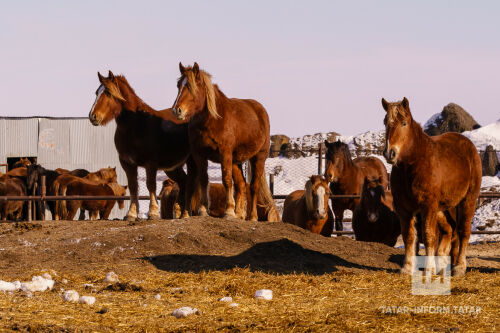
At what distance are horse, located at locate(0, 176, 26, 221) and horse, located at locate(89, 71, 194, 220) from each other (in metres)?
8.66

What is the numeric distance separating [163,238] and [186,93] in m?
2.07

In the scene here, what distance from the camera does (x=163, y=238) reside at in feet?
30.6

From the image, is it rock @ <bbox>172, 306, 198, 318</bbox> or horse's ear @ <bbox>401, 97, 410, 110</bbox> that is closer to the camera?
rock @ <bbox>172, 306, 198, 318</bbox>

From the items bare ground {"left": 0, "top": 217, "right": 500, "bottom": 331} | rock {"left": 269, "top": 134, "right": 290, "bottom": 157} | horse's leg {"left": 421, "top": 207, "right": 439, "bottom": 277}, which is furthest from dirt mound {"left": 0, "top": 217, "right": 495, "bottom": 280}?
rock {"left": 269, "top": 134, "right": 290, "bottom": 157}

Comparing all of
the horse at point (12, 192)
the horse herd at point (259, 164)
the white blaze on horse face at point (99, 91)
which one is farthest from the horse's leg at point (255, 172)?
the horse at point (12, 192)

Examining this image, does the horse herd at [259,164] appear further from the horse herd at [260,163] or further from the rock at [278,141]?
the rock at [278,141]

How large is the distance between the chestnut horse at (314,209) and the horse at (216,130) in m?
1.16

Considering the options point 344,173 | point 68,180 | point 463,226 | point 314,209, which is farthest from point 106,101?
point 68,180

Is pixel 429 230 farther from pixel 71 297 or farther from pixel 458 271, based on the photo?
pixel 71 297

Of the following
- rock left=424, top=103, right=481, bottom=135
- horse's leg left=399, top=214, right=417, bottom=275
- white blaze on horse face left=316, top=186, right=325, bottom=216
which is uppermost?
rock left=424, top=103, right=481, bottom=135

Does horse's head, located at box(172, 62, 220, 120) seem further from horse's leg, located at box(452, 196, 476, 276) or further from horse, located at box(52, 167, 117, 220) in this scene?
horse, located at box(52, 167, 117, 220)

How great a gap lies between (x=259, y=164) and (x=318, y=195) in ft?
3.54

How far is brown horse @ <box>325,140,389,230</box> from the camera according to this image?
1455 cm

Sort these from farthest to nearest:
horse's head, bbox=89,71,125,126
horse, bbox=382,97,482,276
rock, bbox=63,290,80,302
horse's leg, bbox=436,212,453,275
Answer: horse's head, bbox=89,71,125,126 → horse's leg, bbox=436,212,453,275 → horse, bbox=382,97,482,276 → rock, bbox=63,290,80,302
